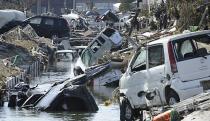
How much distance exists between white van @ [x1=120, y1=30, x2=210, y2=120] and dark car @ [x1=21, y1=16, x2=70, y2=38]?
3767 centimetres

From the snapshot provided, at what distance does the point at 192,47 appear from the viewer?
15.0m

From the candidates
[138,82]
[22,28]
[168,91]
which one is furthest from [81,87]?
[22,28]

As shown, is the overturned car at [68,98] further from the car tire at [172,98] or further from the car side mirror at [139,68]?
the car tire at [172,98]

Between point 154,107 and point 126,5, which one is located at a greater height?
point 126,5

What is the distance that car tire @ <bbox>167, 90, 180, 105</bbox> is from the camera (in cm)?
1447

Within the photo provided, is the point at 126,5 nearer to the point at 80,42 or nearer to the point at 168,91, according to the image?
the point at 80,42

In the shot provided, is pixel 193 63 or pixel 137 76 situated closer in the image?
pixel 193 63

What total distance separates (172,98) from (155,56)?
1.18m

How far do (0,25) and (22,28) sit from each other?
13.8ft

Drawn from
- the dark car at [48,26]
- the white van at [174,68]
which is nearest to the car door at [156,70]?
the white van at [174,68]

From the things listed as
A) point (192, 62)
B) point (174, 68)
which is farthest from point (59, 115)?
point (192, 62)

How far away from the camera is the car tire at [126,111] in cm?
1666

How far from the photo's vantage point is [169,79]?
14609 millimetres

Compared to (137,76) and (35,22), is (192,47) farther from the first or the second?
(35,22)
